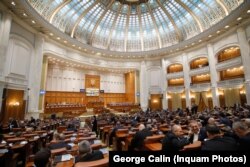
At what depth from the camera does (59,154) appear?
3.00 metres

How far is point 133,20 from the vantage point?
68.0ft

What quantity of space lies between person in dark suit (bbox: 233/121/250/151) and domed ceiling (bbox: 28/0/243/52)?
1506 cm

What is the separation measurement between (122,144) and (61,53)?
14.7 meters

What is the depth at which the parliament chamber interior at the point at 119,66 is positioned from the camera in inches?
344

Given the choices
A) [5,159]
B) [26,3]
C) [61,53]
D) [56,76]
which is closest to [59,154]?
[5,159]

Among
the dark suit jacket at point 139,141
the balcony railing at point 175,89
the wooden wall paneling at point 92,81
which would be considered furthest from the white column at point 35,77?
the balcony railing at point 175,89

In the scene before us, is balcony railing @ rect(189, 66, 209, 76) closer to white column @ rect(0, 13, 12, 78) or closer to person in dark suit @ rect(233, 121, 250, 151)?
person in dark suit @ rect(233, 121, 250, 151)

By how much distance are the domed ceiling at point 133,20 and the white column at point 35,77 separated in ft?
10.2

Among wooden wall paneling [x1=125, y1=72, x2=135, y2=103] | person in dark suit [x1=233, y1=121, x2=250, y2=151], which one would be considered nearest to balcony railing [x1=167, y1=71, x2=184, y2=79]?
wooden wall paneling [x1=125, y1=72, x2=135, y2=103]

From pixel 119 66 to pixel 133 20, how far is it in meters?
7.36

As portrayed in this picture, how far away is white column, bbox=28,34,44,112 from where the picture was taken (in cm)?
1215

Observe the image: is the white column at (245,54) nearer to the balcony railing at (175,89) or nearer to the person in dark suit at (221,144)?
the balcony railing at (175,89)

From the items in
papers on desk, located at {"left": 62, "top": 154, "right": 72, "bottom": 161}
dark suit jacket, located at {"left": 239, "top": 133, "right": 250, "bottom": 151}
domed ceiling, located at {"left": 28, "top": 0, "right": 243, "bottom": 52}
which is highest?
domed ceiling, located at {"left": 28, "top": 0, "right": 243, "bottom": 52}

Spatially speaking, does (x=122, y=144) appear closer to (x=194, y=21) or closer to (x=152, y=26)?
(x=194, y=21)
